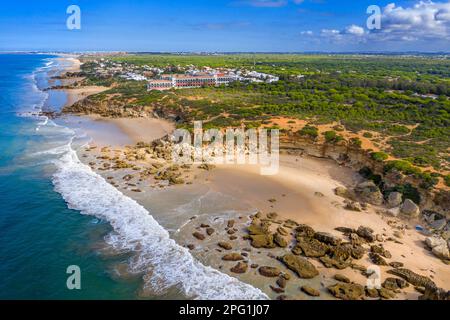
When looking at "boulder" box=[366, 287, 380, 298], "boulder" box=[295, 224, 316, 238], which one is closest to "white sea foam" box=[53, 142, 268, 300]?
"boulder" box=[366, 287, 380, 298]

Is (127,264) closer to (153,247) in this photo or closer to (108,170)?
(153,247)

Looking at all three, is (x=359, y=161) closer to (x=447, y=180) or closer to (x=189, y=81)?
(x=447, y=180)

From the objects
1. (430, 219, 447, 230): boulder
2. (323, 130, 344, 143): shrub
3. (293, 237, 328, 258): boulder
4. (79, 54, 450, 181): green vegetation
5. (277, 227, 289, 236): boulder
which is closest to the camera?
(293, 237, 328, 258): boulder

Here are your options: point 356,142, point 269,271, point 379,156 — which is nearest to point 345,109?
point 356,142

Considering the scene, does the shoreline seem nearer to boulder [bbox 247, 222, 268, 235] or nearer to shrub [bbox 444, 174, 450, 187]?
boulder [bbox 247, 222, 268, 235]

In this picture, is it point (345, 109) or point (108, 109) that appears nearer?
point (345, 109)

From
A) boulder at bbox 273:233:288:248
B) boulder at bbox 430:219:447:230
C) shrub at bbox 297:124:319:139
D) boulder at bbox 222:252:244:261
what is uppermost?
shrub at bbox 297:124:319:139

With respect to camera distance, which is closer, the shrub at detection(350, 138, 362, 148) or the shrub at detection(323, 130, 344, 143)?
the shrub at detection(350, 138, 362, 148)
